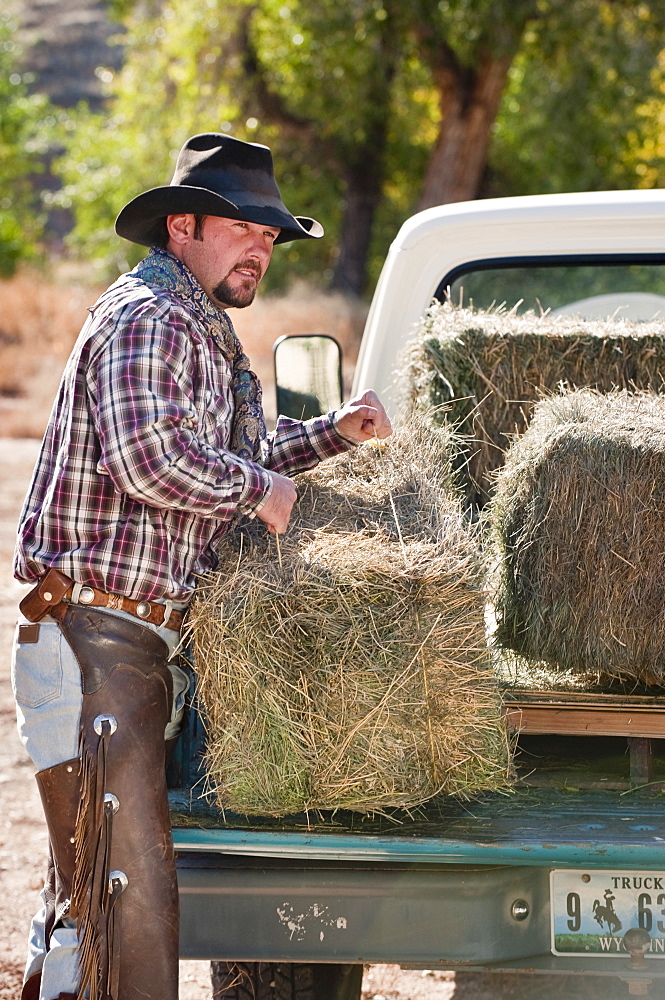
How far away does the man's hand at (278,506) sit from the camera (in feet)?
8.32

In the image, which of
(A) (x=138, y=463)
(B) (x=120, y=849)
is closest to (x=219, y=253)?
(A) (x=138, y=463)

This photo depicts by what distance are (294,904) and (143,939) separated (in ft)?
1.07

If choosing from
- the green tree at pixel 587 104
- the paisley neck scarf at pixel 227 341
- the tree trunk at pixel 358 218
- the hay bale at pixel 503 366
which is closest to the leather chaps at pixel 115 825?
the paisley neck scarf at pixel 227 341

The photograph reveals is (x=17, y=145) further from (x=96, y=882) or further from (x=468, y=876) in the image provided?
(x=468, y=876)

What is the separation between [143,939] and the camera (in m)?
2.46

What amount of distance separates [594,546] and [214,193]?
116 centimetres

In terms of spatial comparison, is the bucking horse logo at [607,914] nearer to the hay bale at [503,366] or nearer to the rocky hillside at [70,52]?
the hay bale at [503,366]

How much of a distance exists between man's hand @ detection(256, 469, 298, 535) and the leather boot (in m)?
0.44

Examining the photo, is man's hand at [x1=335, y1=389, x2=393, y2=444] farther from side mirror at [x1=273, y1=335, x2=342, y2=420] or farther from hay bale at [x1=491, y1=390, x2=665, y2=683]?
side mirror at [x1=273, y1=335, x2=342, y2=420]

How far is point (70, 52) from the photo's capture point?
42938 mm

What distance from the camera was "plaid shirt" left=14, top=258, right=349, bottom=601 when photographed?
2.42 m

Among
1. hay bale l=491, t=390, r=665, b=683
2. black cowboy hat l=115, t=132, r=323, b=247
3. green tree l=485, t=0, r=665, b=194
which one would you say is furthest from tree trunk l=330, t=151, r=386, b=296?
hay bale l=491, t=390, r=665, b=683

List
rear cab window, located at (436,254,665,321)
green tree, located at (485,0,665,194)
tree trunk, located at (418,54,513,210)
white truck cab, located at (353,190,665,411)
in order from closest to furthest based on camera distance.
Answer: white truck cab, located at (353,190,665,411)
rear cab window, located at (436,254,665,321)
green tree, located at (485,0,665,194)
tree trunk, located at (418,54,513,210)

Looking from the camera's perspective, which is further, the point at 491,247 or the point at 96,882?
the point at 491,247
